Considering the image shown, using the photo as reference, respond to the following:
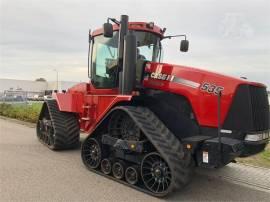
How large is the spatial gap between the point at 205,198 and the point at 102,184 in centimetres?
171

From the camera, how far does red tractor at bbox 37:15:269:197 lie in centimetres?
497

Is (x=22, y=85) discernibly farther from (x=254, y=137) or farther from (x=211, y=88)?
(x=254, y=137)

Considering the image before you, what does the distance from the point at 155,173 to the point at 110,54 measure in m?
2.88

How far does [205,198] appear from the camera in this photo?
519 centimetres

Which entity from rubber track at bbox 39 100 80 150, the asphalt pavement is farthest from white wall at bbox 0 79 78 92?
the asphalt pavement

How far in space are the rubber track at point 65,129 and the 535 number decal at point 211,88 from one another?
3.97 m

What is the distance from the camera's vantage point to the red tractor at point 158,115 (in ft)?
16.3

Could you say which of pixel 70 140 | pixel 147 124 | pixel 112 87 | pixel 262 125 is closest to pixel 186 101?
pixel 147 124

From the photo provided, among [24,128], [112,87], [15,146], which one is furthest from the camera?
[24,128]

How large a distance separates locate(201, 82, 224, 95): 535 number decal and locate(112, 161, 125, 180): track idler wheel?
191 centimetres

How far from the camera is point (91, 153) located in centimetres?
655

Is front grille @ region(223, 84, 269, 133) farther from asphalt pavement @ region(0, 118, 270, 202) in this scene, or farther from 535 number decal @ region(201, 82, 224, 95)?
asphalt pavement @ region(0, 118, 270, 202)

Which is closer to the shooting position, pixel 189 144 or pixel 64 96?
pixel 189 144

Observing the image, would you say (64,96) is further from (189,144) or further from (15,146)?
(189,144)
